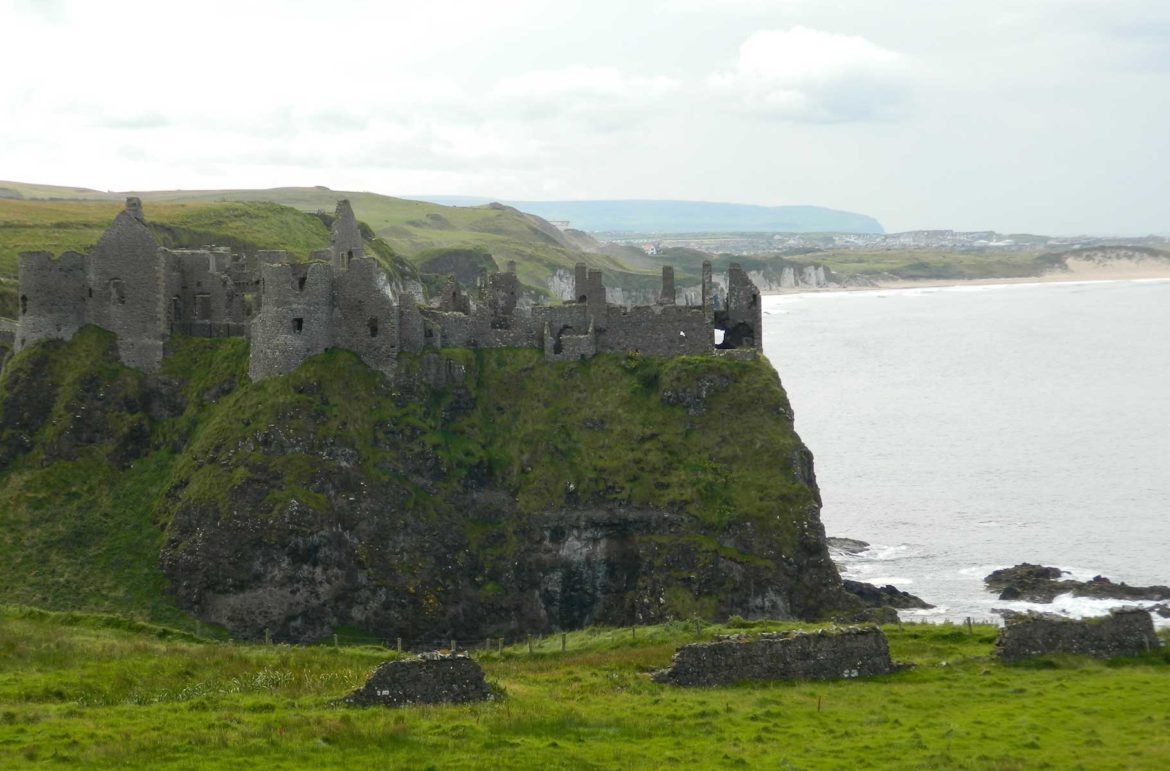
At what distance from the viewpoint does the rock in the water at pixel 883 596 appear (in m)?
69.2

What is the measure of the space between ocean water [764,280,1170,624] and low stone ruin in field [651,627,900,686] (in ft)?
97.8

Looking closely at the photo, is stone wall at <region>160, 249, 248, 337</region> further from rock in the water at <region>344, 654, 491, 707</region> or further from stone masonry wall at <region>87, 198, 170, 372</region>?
rock in the water at <region>344, 654, 491, 707</region>

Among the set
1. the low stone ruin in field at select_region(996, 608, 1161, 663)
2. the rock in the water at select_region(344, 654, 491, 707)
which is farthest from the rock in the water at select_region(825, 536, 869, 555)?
the rock in the water at select_region(344, 654, 491, 707)

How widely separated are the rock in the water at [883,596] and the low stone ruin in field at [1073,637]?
2792 centimetres

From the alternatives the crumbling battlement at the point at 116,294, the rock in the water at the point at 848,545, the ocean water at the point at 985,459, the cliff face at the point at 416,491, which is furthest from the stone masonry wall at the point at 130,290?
the rock in the water at the point at 848,545

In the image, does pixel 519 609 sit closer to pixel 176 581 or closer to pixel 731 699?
pixel 176 581

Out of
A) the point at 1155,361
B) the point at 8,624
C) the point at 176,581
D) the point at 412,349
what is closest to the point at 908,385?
the point at 1155,361

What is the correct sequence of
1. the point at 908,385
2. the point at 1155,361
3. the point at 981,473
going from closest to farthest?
1. the point at 981,473
2. the point at 908,385
3. the point at 1155,361

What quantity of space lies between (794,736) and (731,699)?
3260 millimetres

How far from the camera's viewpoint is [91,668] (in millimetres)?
37750

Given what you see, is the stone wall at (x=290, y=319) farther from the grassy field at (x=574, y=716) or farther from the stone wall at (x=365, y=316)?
the grassy field at (x=574, y=716)

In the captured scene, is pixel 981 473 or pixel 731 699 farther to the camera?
pixel 981 473

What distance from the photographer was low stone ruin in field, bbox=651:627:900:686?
37.8m

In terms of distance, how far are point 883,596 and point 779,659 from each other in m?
33.1
